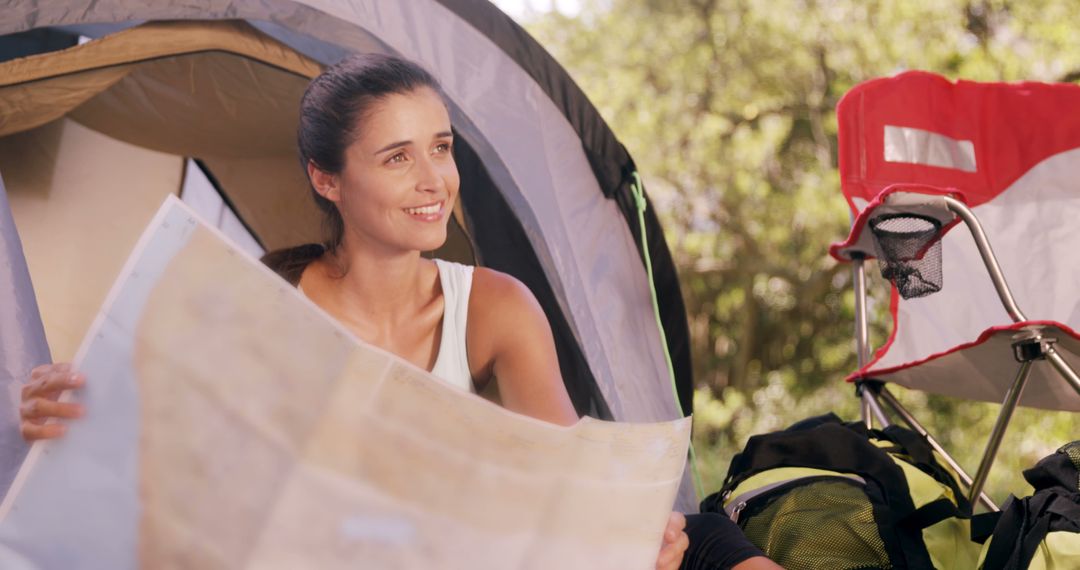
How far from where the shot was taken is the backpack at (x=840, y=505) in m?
1.52

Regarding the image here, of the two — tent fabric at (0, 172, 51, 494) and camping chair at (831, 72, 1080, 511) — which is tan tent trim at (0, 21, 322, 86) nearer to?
tent fabric at (0, 172, 51, 494)

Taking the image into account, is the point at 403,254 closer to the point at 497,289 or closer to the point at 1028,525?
the point at 497,289

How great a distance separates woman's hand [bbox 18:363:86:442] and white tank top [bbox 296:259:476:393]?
1.62 ft

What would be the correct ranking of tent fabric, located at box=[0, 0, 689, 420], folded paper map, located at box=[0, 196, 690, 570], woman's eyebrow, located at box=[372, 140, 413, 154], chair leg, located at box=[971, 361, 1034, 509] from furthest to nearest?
chair leg, located at box=[971, 361, 1034, 509] → tent fabric, located at box=[0, 0, 689, 420] → woman's eyebrow, located at box=[372, 140, 413, 154] → folded paper map, located at box=[0, 196, 690, 570]

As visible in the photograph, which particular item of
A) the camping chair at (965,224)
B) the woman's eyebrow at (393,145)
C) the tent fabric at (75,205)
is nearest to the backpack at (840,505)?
the camping chair at (965,224)

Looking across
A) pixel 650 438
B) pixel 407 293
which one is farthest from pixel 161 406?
pixel 407 293

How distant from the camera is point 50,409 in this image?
3.52ft

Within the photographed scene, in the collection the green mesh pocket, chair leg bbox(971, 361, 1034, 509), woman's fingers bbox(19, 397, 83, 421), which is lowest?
the green mesh pocket

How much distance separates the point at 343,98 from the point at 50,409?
56 cm

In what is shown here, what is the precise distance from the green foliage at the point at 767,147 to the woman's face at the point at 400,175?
3366 millimetres

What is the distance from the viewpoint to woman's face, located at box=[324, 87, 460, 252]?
56.8 inches

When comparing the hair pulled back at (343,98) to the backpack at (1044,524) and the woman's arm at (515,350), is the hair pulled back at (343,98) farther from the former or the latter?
the backpack at (1044,524)

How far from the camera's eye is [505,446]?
107 centimetres

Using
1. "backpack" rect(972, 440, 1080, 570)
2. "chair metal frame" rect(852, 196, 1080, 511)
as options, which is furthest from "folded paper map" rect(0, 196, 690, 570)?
"chair metal frame" rect(852, 196, 1080, 511)
